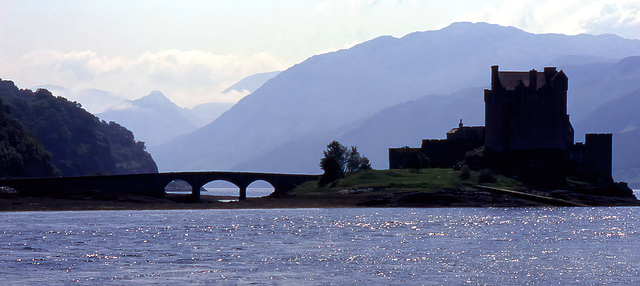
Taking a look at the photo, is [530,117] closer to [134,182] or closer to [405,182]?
[405,182]

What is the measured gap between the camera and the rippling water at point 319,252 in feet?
141

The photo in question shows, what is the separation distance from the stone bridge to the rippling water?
36927 mm

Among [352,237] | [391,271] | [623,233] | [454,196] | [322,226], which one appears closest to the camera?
[391,271]

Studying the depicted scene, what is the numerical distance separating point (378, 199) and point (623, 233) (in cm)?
5570

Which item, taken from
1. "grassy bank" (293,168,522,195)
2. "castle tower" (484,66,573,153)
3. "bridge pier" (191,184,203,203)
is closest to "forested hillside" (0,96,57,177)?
"bridge pier" (191,184,203,203)

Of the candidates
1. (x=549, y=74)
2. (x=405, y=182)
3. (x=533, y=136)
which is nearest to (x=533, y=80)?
(x=549, y=74)

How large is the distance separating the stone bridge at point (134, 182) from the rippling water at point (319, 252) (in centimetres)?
3693

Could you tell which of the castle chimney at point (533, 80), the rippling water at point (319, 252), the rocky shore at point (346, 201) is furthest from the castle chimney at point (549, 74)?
the rippling water at point (319, 252)

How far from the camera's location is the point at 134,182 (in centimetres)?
13762

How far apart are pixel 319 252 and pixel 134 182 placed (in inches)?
3410

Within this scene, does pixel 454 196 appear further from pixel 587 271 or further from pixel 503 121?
pixel 587 271

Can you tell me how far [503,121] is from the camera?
6230 inches

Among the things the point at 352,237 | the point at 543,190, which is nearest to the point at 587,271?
the point at 352,237

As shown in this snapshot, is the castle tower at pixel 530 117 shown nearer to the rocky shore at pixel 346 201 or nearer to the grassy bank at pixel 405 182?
the grassy bank at pixel 405 182
